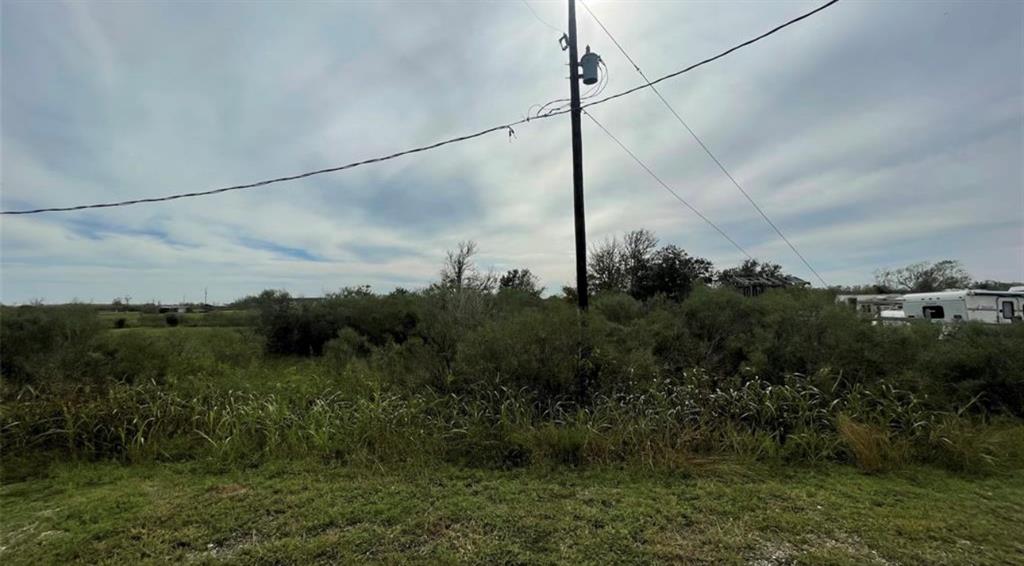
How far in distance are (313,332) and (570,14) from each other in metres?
17.3

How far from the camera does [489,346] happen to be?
5066 millimetres

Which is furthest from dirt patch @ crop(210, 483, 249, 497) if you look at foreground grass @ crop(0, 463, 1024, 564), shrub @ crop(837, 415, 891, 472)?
shrub @ crop(837, 415, 891, 472)

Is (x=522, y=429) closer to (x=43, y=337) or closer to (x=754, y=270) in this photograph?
(x=43, y=337)

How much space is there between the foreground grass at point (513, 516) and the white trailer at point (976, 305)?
16.3 metres

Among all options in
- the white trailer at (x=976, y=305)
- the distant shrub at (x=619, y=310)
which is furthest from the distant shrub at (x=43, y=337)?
the white trailer at (x=976, y=305)

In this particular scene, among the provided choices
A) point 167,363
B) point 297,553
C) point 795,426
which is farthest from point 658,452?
point 167,363

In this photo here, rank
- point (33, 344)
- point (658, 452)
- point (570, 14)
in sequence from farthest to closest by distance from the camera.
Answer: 1. point (33, 344)
2. point (570, 14)
3. point (658, 452)

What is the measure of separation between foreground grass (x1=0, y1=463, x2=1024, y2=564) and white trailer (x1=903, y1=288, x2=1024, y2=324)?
16.3m

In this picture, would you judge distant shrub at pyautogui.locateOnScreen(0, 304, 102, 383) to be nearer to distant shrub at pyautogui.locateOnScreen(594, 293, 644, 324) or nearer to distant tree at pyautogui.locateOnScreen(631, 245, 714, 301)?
distant shrub at pyautogui.locateOnScreen(594, 293, 644, 324)

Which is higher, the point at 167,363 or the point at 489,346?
the point at 489,346

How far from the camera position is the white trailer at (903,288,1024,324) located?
1485cm

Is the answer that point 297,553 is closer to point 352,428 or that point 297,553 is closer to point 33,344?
point 352,428

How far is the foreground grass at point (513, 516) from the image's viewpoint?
7.68 ft

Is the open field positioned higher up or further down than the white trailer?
further down
